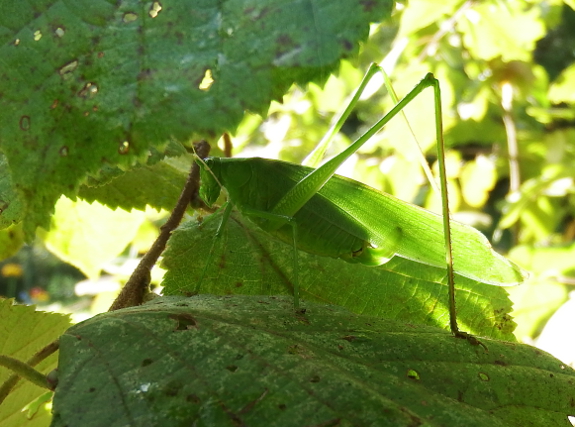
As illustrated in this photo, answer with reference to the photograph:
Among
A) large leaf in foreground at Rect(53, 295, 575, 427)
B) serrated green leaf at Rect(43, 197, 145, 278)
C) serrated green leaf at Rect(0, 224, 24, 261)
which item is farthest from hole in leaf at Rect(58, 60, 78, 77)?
serrated green leaf at Rect(43, 197, 145, 278)

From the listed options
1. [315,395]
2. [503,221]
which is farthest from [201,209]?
[503,221]

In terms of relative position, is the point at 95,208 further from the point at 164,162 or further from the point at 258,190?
the point at 258,190

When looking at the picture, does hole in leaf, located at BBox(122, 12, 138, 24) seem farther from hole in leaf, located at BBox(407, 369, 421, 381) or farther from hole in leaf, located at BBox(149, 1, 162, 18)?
hole in leaf, located at BBox(407, 369, 421, 381)

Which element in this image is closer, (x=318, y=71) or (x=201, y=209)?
(x=318, y=71)

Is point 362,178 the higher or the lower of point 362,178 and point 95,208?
the lower

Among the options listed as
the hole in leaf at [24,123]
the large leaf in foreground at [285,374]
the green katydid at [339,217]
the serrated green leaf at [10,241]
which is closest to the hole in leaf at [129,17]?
the hole in leaf at [24,123]
